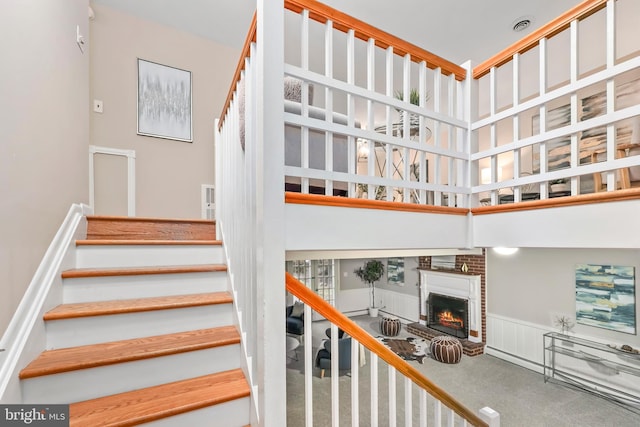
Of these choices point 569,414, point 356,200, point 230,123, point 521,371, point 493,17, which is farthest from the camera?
point 521,371

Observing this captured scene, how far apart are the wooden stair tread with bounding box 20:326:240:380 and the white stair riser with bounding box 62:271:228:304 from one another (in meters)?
0.27

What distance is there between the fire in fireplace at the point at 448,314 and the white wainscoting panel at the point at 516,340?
46cm

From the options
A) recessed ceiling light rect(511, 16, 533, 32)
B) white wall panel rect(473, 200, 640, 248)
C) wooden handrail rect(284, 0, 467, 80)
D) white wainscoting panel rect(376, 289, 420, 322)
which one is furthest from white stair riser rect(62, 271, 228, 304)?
white wainscoting panel rect(376, 289, 420, 322)

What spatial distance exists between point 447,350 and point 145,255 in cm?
481

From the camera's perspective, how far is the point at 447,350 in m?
4.89

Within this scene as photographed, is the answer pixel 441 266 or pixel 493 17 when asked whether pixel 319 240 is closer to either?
pixel 493 17

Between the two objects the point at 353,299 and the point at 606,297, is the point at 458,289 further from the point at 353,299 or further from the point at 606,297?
the point at 353,299

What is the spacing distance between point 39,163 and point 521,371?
6097mm

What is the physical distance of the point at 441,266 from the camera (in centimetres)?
628

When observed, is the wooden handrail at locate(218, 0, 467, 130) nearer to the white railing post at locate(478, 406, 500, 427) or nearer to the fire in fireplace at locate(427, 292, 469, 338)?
the white railing post at locate(478, 406, 500, 427)

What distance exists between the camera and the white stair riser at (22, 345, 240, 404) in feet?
3.74

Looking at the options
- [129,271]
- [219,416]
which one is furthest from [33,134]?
[219,416]

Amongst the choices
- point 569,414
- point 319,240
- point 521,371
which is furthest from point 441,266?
point 319,240

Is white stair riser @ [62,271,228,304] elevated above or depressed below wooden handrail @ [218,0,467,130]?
below
